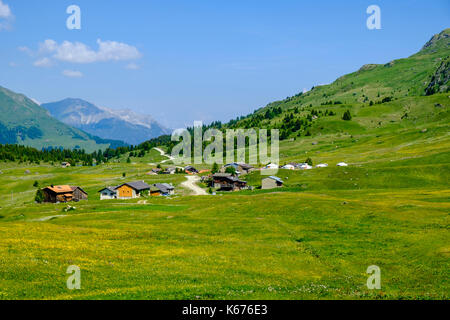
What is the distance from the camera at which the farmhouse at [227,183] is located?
492 feet

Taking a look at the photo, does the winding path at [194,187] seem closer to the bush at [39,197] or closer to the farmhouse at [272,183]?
the farmhouse at [272,183]

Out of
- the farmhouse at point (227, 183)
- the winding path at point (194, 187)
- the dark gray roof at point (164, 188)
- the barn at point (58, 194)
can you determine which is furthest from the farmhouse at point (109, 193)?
the farmhouse at point (227, 183)

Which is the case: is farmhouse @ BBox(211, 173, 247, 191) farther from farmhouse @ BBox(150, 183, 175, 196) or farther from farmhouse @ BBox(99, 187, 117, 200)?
farmhouse @ BBox(99, 187, 117, 200)

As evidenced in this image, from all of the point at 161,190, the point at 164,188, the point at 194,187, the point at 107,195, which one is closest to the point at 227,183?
the point at 194,187

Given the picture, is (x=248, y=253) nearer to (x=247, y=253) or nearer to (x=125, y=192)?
(x=247, y=253)

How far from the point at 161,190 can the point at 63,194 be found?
41.6m

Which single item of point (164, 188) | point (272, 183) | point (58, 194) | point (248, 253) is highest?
point (272, 183)

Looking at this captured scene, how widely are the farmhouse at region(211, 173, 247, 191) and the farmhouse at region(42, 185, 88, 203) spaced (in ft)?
189

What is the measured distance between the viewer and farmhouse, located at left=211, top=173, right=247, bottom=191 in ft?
492

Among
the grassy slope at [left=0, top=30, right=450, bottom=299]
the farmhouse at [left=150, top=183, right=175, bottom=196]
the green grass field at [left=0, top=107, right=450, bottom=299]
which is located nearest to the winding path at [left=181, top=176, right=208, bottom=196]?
the farmhouse at [left=150, top=183, right=175, bottom=196]

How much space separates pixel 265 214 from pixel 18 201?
127 metres

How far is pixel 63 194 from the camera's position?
14638cm
